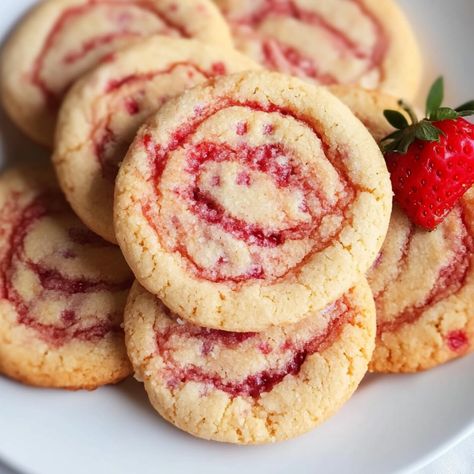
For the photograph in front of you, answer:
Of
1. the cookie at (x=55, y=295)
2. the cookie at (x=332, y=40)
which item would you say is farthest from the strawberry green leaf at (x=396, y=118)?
the cookie at (x=55, y=295)

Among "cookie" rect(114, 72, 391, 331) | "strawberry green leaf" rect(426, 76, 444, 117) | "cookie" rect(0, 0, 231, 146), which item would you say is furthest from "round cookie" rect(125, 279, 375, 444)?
"cookie" rect(0, 0, 231, 146)

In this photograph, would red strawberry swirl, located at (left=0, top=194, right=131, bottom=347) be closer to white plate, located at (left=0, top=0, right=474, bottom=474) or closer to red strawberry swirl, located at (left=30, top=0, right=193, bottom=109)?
white plate, located at (left=0, top=0, right=474, bottom=474)

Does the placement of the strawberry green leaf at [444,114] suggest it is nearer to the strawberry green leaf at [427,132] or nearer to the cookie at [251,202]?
the strawberry green leaf at [427,132]

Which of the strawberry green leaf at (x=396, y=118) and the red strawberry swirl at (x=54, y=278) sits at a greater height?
the strawberry green leaf at (x=396, y=118)

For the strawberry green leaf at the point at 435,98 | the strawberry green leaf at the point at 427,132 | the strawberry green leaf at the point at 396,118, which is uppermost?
the strawberry green leaf at the point at 435,98

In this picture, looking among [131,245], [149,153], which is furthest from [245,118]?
[131,245]

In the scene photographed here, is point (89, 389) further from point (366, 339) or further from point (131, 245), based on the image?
point (366, 339)

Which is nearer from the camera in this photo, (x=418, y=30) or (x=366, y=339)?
(x=366, y=339)
